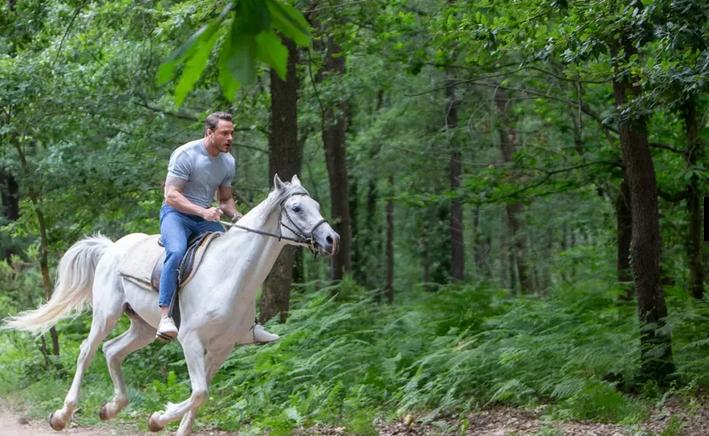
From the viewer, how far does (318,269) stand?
1475 inches

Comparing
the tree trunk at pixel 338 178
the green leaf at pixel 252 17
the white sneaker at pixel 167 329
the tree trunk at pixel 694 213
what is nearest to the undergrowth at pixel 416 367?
the tree trunk at pixel 694 213

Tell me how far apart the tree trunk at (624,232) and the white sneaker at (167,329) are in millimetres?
8348

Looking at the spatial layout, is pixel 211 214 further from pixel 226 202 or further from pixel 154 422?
pixel 154 422

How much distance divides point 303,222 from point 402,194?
8358 millimetres

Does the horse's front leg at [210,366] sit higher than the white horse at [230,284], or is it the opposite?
the white horse at [230,284]

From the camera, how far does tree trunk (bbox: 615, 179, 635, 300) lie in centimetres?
1485

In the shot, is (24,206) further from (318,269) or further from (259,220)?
(318,269)

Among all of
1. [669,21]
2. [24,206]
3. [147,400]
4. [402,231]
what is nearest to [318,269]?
[402,231]

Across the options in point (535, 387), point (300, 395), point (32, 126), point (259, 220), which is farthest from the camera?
point (32, 126)

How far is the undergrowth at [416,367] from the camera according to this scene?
33.2ft

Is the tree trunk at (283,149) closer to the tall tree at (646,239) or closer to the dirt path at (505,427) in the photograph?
the dirt path at (505,427)

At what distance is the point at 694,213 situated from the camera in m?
14.2

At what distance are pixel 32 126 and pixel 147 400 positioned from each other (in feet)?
17.3

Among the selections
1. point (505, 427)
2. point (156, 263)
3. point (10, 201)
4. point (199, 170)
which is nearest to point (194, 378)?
point (156, 263)
